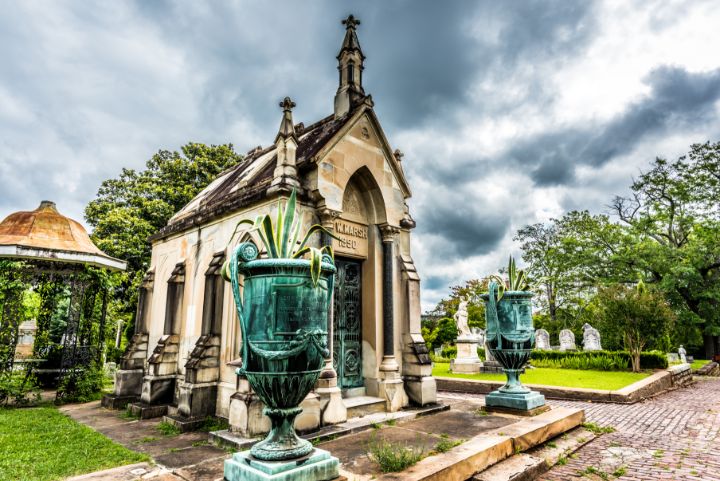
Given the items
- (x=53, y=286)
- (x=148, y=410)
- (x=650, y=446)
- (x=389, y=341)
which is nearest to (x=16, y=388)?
(x=53, y=286)

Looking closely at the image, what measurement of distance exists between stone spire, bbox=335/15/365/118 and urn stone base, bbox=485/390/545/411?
21.7ft

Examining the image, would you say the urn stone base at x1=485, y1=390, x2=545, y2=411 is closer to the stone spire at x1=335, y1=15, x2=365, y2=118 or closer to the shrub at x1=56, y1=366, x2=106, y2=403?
the stone spire at x1=335, y1=15, x2=365, y2=118

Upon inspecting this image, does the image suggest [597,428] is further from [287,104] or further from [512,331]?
[287,104]

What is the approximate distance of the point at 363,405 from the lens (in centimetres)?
701

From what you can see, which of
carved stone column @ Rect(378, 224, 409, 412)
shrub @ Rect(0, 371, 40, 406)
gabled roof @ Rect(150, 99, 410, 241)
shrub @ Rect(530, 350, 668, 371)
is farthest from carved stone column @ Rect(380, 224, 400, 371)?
shrub @ Rect(530, 350, 668, 371)

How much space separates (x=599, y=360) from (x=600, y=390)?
290 inches

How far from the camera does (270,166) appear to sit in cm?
897

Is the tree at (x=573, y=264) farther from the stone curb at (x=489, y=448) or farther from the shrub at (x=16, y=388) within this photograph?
the shrub at (x=16, y=388)

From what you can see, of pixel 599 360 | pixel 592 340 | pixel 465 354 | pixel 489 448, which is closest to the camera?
pixel 489 448

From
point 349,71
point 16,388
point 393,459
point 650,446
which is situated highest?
point 349,71

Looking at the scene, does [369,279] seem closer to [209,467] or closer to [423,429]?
[423,429]

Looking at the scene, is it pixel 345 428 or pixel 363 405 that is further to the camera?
pixel 363 405

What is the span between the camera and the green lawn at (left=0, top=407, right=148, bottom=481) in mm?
4703

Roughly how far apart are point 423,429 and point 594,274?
27411 millimetres
